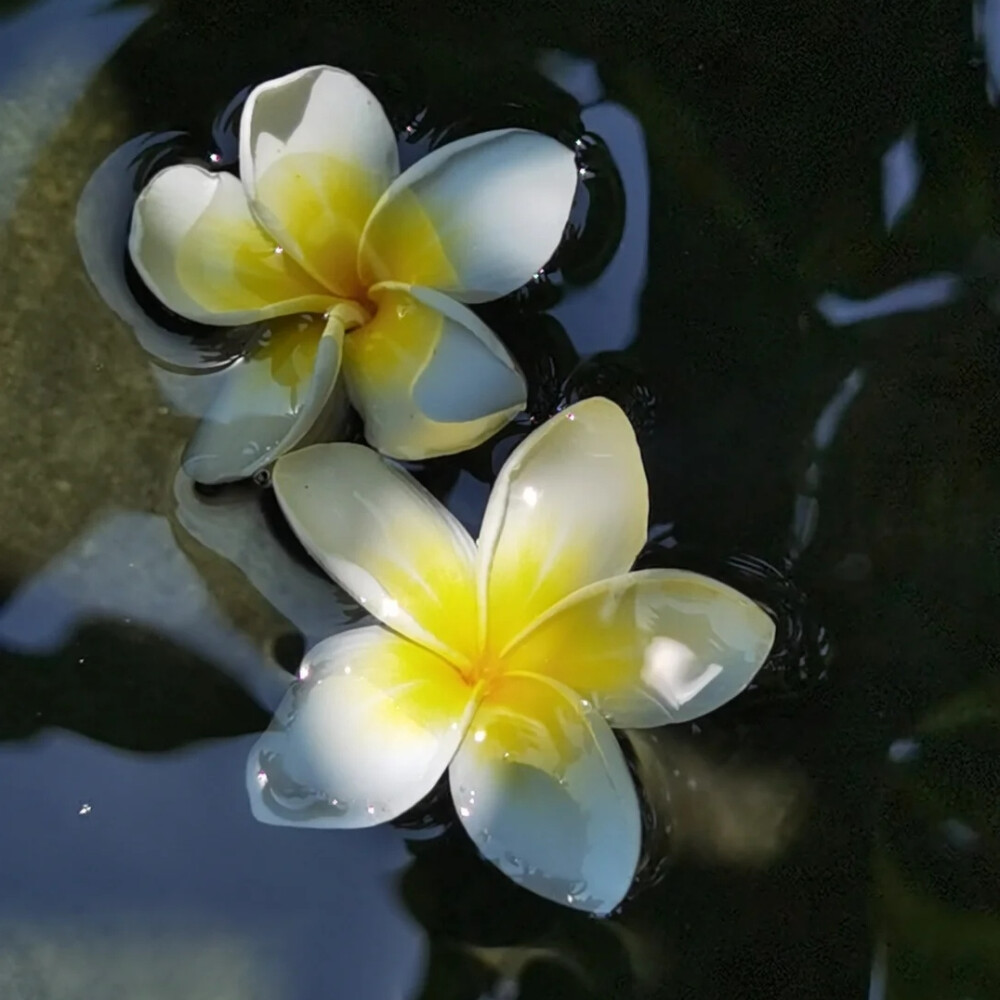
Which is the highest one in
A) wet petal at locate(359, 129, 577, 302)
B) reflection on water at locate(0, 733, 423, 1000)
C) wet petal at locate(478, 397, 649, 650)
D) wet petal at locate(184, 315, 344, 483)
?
wet petal at locate(359, 129, 577, 302)

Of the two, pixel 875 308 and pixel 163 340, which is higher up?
pixel 163 340

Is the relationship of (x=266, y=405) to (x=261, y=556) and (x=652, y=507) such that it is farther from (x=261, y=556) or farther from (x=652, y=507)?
(x=652, y=507)

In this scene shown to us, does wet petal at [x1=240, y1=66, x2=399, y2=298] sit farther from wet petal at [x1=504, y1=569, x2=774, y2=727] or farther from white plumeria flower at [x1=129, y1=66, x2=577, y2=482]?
wet petal at [x1=504, y1=569, x2=774, y2=727]

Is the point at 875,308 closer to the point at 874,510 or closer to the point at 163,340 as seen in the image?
the point at 874,510

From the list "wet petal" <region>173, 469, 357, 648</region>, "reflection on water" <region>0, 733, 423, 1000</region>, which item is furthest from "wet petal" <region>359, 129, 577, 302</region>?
"reflection on water" <region>0, 733, 423, 1000</region>

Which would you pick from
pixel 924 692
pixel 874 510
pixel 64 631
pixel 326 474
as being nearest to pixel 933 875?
pixel 924 692

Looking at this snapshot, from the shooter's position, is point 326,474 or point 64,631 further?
point 64,631

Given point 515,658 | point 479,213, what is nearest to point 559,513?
point 515,658
